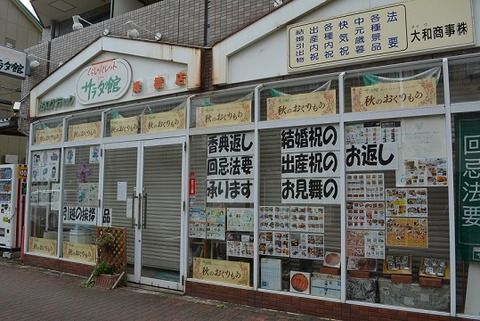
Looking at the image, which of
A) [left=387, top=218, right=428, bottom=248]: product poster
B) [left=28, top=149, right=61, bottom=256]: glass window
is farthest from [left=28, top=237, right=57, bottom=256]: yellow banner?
[left=387, top=218, right=428, bottom=248]: product poster

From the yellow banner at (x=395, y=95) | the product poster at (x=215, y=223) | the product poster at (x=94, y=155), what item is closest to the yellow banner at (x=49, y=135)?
the product poster at (x=94, y=155)

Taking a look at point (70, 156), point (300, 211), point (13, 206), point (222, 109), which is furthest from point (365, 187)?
point (13, 206)

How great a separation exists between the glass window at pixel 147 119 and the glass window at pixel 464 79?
14.7 feet

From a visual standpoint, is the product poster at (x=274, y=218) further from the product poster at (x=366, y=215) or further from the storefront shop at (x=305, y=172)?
the product poster at (x=366, y=215)

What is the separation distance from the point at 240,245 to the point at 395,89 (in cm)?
336

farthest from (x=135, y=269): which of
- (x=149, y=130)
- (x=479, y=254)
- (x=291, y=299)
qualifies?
(x=479, y=254)

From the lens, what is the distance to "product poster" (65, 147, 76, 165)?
33.6 ft

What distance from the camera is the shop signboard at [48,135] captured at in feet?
34.7

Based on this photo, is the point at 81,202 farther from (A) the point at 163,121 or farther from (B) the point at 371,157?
(B) the point at 371,157

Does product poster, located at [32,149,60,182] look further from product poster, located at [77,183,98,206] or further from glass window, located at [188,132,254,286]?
glass window, located at [188,132,254,286]

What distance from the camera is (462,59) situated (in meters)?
5.92

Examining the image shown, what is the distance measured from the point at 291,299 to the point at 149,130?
165 inches

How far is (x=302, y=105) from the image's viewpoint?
703 centimetres

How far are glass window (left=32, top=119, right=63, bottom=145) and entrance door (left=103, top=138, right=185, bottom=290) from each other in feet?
7.56
